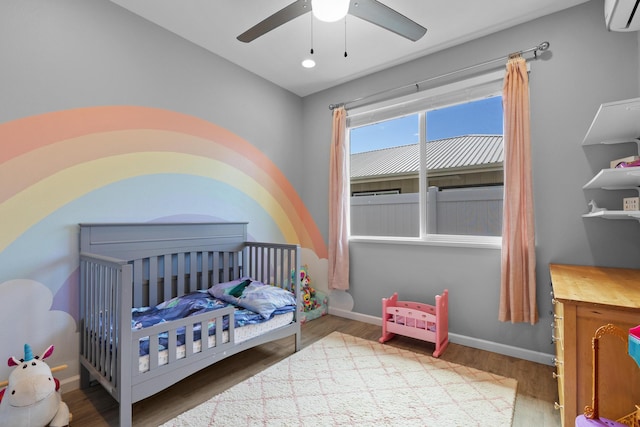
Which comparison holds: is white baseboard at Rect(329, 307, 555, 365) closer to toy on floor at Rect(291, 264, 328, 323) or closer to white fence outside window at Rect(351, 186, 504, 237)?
white fence outside window at Rect(351, 186, 504, 237)

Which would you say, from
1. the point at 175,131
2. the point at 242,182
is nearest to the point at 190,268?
the point at 242,182

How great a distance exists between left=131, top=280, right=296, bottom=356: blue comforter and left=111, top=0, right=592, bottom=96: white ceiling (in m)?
2.04

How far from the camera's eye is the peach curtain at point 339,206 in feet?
10.7

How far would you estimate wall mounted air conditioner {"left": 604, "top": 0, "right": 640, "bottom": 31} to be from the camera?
5.30ft

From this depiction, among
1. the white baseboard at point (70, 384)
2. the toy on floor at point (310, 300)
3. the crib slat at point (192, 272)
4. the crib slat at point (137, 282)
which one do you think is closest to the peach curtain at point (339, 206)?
the toy on floor at point (310, 300)

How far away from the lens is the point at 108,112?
210 cm

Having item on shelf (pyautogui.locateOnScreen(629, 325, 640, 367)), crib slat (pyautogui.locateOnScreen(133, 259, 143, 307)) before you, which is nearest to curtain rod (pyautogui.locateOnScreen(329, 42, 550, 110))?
item on shelf (pyautogui.locateOnScreen(629, 325, 640, 367))

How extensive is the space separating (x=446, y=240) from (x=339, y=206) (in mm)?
1114

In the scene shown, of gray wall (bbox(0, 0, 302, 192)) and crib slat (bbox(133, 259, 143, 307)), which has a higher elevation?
gray wall (bbox(0, 0, 302, 192))

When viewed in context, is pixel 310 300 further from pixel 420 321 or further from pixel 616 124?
pixel 616 124

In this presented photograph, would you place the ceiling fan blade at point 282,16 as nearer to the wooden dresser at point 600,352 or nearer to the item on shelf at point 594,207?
the wooden dresser at point 600,352

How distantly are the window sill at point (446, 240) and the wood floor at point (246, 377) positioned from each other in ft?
2.81

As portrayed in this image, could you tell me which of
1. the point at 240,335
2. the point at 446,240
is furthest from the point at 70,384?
the point at 446,240

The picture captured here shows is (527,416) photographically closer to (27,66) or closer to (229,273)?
(229,273)
